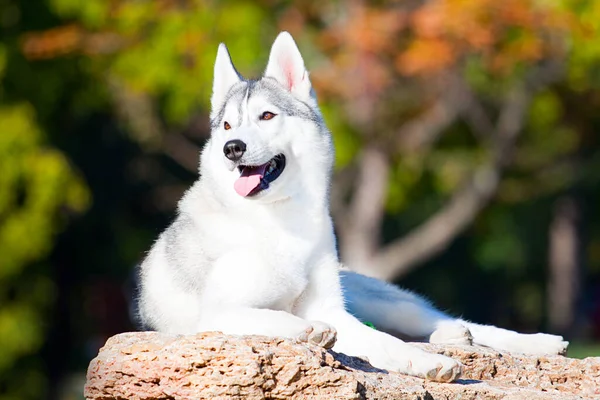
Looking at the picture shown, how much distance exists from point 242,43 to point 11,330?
6488 mm

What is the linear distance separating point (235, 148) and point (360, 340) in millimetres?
1270

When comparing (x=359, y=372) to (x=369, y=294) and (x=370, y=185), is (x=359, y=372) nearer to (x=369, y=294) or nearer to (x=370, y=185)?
(x=369, y=294)

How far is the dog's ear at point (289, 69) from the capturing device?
7.02 m

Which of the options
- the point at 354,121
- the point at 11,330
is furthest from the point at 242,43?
the point at 11,330

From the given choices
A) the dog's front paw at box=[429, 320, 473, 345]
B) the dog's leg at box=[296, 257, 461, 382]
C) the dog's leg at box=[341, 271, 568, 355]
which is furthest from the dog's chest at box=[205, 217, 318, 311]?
the dog's front paw at box=[429, 320, 473, 345]

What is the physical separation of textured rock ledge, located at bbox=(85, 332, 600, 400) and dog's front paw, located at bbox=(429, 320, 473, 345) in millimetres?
953

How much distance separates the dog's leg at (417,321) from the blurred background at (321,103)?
9.05 meters

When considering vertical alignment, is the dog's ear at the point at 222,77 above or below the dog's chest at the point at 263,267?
above

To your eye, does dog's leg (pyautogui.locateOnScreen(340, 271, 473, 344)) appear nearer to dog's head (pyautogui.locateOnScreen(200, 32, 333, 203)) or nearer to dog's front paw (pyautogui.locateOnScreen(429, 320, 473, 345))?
dog's front paw (pyautogui.locateOnScreen(429, 320, 473, 345))

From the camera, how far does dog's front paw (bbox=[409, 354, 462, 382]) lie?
5832 mm

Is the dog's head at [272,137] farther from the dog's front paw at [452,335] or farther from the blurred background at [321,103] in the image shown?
the blurred background at [321,103]

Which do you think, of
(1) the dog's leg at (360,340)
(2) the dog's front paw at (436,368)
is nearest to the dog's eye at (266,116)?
(1) the dog's leg at (360,340)

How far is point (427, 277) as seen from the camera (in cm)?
3164

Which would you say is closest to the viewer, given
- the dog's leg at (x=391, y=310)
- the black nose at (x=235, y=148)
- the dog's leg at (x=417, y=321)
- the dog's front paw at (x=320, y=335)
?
the dog's front paw at (x=320, y=335)
